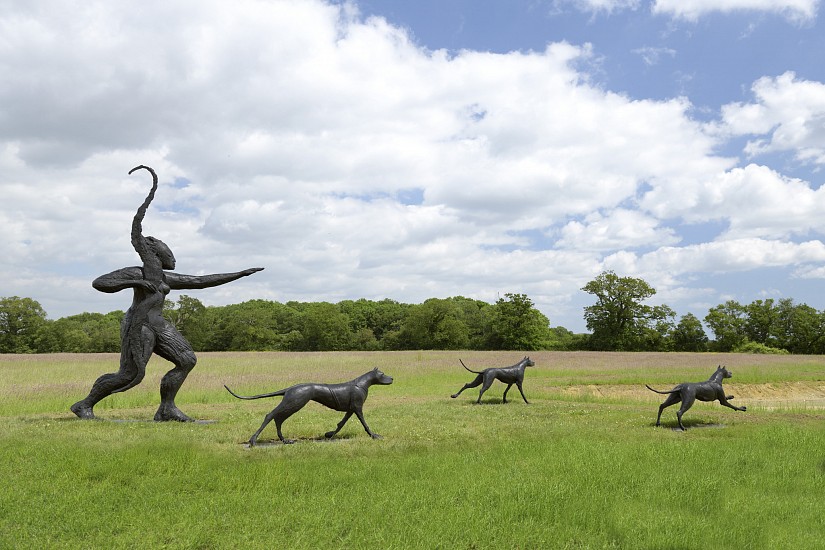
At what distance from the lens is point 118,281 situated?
39.3ft

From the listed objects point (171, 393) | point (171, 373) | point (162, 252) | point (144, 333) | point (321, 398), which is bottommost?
point (171, 393)

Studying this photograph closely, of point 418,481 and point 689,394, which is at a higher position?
point 689,394

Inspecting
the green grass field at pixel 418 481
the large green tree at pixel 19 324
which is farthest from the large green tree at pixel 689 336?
the large green tree at pixel 19 324

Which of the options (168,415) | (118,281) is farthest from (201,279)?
(168,415)

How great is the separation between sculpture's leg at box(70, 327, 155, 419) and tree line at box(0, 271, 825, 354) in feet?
188

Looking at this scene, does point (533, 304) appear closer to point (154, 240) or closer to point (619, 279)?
point (619, 279)

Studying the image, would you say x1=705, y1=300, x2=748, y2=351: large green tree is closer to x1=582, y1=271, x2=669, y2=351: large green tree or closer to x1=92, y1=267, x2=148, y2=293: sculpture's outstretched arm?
x1=582, y1=271, x2=669, y2=351: large green tree

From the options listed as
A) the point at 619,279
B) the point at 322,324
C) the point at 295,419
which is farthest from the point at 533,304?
the point at 295,419

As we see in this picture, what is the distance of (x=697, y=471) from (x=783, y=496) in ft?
3.93

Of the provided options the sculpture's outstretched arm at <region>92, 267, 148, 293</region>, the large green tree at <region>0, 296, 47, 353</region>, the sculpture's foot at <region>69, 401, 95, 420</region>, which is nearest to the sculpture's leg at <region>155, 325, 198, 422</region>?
the sculpture's outstretched arm at <region>92, 267, 148, 293</region>

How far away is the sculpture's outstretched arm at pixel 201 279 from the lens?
12656mm

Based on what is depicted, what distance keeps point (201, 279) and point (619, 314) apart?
63879mm

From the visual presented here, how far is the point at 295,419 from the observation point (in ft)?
44.1

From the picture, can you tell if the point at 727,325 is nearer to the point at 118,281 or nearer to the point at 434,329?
the point at 434,329
